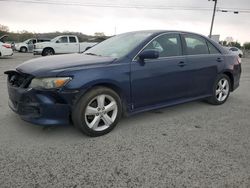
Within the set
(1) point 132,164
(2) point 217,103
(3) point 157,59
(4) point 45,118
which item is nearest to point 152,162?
(1) point 132,164

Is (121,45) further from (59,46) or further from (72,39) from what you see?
(72,39)

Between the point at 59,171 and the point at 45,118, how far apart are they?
87cm

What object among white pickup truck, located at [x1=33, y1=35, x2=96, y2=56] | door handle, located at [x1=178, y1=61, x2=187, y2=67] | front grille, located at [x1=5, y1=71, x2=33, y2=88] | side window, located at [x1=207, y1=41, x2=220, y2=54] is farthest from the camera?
white pickup truck, located at [x1=33, y1=35, x2=96, y2=56]

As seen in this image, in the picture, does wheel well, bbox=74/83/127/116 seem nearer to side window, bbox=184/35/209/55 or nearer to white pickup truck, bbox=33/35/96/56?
side window, bbox=184/35/209/55

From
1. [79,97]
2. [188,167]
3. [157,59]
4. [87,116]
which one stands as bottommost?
[188,167]

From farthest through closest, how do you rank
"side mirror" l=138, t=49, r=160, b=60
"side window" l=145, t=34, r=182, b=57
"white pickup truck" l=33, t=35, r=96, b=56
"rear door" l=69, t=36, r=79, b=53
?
1. "rear door" l=69, t=36, r=79, b=53
2. "white pickup truck" l=33, t=35, r=96, b=56
3. "side window" l=145, t=34, r=182, b=57
4. "side mirror" l=138, t=49, r=160, b=60

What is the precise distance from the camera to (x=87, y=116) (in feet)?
11.3

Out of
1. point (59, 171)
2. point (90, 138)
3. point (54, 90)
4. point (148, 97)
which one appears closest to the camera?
point (59, 171)

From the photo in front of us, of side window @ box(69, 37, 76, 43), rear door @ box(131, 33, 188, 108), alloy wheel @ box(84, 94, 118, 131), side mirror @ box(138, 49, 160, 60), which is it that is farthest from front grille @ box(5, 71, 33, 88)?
side window @ box(69, 37, 76, 43)

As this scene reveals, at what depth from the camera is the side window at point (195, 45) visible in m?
4.54

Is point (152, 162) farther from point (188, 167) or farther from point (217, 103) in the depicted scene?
point (217, 103)

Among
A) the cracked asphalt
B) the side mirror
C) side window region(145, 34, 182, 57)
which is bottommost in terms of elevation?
the cracked asphalt

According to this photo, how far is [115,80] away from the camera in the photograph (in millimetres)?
3504

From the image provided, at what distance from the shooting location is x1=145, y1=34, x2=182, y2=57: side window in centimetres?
406
